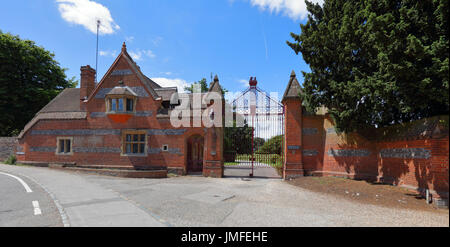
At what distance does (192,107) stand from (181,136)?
2.36 m

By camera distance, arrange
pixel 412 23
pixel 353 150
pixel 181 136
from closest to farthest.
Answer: pixel 412 23, pixel 353 150, pixel 181 136

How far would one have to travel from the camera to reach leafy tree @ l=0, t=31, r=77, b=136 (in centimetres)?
3084

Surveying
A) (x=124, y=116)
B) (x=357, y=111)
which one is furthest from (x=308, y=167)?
(x=124, y=116)

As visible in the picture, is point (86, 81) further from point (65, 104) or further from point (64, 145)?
point (64, 145)

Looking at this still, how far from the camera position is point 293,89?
15727mm

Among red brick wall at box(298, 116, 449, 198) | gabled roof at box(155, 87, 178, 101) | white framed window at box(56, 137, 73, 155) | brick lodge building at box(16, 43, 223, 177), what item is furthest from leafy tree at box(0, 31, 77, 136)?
red brick wall at box(298, 116, 449, 198)

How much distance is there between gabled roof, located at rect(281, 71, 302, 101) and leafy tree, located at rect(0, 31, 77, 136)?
3439 cm

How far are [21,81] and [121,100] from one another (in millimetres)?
25156

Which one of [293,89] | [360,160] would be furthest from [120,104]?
[360,160]

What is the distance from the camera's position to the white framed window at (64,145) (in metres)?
20.1

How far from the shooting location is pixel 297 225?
6348mm

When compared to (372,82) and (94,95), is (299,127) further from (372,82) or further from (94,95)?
(94,95)

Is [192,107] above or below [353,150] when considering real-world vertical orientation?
above
